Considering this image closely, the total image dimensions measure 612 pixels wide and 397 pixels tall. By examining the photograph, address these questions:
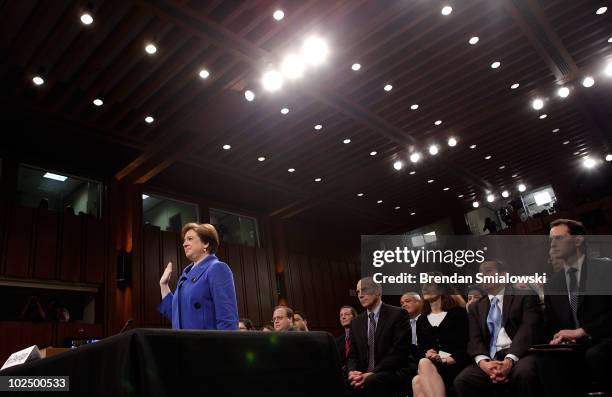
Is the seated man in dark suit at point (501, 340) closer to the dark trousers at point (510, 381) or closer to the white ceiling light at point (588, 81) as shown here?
the dark trousers at point (510, 381)

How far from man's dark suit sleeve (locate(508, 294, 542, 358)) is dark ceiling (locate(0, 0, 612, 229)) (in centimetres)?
369

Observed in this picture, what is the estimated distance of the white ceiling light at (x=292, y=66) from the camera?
6.00 m

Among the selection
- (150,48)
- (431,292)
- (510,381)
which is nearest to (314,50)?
(150,48)

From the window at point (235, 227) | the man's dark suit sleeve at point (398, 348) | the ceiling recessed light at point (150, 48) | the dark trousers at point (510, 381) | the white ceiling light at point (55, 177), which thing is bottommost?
the dark trousers at point (510, 381)

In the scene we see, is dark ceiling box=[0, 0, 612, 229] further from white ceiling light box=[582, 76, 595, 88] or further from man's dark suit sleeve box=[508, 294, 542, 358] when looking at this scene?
man's dark suit sleeve box=[508, 294, 542, 358]

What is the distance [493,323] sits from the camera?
3.44 m

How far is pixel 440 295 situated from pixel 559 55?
4635mm

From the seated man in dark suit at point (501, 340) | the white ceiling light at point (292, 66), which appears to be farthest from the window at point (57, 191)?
the seated man in dark suit at point (501, 340)

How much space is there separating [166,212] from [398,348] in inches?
291

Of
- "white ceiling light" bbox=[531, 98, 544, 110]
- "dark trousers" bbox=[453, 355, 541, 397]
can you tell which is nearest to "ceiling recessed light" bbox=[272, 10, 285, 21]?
"dark trousers" bbox=[453, 355, 541, 397]

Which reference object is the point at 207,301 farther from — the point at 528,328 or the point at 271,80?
the point at 271,80

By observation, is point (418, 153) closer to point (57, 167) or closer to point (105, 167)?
point (105, 167)

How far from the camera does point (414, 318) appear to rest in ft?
14.7

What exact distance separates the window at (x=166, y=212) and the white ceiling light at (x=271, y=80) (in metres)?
4.39
